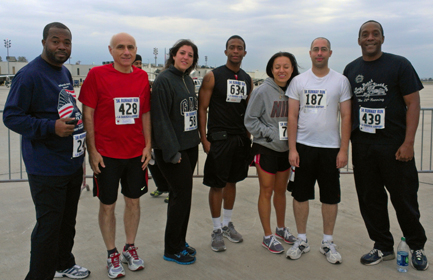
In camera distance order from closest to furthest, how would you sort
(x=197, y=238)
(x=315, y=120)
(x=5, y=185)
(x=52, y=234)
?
(x=52, y=234) → (x=315, y=120) → (x=197, y=238) → (x=5, y=185)

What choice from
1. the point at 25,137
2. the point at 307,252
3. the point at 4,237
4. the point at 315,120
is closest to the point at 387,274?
the point at 307,252

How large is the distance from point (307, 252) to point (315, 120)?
4.33 ft

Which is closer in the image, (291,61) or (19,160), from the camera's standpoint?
(291,61)

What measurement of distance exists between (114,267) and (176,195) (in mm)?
820

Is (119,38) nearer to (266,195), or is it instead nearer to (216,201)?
(216,201)

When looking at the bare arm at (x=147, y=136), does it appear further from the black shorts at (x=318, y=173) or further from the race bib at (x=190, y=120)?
the black shorts at (x=318, y=173)

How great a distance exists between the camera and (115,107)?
2953mm

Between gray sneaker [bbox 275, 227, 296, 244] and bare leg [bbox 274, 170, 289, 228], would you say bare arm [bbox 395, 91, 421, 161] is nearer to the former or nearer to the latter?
bare leg [bbox 274, 170, 289, 228]

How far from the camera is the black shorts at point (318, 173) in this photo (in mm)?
3385

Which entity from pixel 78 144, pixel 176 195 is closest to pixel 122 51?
pixel 78 144

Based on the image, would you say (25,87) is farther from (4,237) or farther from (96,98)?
(4,237)

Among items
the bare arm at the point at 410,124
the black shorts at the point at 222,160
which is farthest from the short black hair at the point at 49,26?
the bare arm at the point at 410,124

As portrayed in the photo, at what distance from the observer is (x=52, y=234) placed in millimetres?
2623

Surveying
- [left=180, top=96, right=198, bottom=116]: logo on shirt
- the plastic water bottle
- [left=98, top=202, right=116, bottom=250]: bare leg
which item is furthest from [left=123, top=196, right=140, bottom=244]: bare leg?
the plastic water bottle
